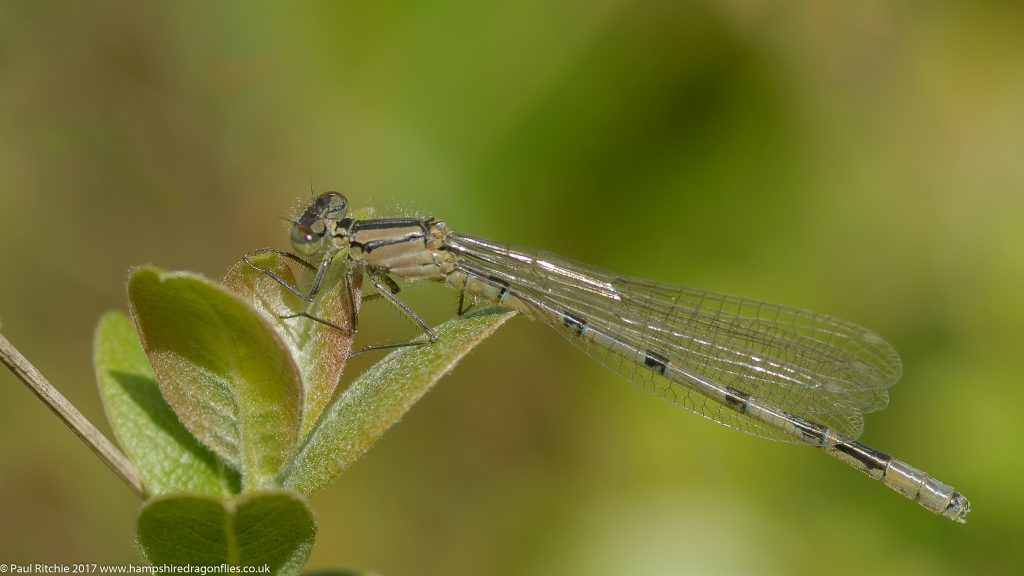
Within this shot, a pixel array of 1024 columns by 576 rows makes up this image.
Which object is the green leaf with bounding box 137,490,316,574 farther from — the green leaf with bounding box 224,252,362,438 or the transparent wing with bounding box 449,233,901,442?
the transparent wing with bounding box 449,233,901,442

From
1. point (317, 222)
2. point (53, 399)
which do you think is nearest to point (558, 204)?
point (317, 222)

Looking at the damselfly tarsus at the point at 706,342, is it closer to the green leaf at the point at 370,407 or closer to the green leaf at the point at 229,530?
the green leaf at the point at 370,407

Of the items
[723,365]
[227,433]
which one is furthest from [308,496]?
[723,365]

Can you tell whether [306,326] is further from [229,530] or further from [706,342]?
[706,342]

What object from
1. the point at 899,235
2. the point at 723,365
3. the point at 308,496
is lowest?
the point at 308,496

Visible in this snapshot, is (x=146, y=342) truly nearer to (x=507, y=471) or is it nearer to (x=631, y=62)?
(x=507, y=471)
